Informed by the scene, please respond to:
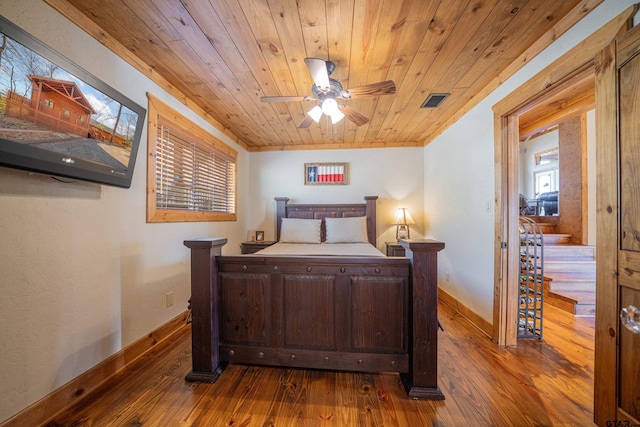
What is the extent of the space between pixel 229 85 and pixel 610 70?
2.59m

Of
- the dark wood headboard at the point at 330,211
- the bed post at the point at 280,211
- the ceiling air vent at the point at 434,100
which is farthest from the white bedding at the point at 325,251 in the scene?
the ceiling air vent at the point at 434,100

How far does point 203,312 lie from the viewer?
5.21 ft

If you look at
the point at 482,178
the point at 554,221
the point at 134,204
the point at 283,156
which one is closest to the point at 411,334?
the point at 482,178

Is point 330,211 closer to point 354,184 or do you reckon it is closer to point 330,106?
point 354,184

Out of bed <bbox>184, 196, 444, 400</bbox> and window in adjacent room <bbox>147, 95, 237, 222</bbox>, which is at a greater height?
window in adjacent room <bbox>147, 95, 237, 222</bbox>

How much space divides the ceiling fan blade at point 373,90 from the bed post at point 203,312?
156cm

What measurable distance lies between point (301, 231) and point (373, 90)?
2173mm

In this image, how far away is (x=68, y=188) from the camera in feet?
4.51

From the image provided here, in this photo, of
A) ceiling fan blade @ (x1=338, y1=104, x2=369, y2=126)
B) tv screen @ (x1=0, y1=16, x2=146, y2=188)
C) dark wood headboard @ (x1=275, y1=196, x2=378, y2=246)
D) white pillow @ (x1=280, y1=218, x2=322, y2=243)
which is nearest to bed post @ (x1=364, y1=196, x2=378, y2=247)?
dark wood headboard @ (x1=275, y1=196, x2=378, y2=246)

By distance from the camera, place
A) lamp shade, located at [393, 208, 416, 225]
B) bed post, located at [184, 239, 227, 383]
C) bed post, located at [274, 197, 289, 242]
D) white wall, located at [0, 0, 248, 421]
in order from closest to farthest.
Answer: white wall, located at [0, 0, 248, 421], bed post, located at [184, 239, 227, 383], lamp shade, located at [393, 208, 416, 225], bed post, located at [274, 197, 289, 242]

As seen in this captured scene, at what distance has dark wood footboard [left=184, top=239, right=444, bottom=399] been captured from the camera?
1.47m

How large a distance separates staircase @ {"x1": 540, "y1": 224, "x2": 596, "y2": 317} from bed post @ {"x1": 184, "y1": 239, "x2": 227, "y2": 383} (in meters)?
3.81

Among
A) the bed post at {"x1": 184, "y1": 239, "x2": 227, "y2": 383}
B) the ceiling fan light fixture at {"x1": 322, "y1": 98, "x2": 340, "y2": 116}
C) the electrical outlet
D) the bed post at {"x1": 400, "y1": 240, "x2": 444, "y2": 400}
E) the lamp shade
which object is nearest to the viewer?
the bed post at {"x1": 400, "y1": 240, "x2": 444, "y2": 400}

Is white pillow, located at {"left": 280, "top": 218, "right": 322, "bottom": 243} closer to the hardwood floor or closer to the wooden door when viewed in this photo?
the hardwood floor
